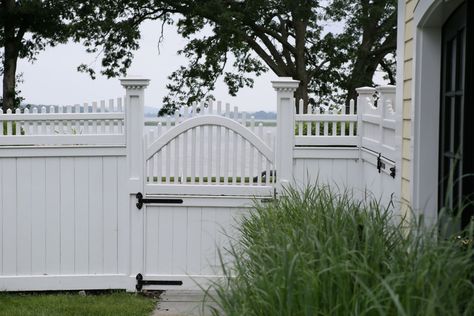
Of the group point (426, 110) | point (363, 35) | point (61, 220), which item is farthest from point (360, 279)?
point (363, 35)

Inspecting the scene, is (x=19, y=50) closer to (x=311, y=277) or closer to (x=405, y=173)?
(x=405, y=173)

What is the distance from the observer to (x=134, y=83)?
670 cm

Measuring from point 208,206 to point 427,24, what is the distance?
2.93 m

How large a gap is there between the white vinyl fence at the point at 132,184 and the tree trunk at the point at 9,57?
11.0 metres

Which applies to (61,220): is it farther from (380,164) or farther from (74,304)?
(380,164)

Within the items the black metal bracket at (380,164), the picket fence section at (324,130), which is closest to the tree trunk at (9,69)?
the picket fence section at (324,130)

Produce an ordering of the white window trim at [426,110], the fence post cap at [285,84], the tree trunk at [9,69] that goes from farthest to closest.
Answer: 1. the tree trunk at [9,69]
2. the fence post cap at [285,84]
3. the white window trim at [426,110]

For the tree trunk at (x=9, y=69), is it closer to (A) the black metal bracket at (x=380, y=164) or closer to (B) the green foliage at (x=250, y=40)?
(B) the green foliage at (x=250, y=40)

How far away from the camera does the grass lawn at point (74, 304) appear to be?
6059mm

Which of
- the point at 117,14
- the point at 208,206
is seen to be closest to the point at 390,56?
the point at 117,14

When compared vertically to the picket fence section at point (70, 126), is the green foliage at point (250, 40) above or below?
above

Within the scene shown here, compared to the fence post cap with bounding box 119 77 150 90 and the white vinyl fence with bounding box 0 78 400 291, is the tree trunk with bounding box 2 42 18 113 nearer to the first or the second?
the white vinyl fence with bounding box 0 78 400 291

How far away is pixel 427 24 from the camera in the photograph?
4770mm

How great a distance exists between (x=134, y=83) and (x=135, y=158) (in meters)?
0.70
